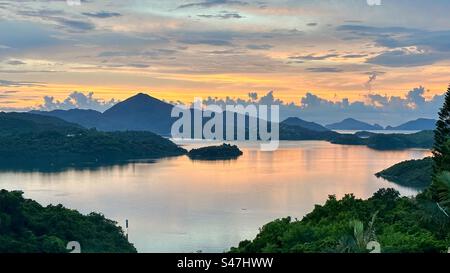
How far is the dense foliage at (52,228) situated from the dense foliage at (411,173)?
170 ft

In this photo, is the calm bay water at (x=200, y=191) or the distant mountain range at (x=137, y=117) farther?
the distant mountain range at (x=137, y=117)

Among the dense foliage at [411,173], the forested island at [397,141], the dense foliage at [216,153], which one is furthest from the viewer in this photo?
the forested island at [397,141]

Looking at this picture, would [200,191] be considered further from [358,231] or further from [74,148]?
[358,231]

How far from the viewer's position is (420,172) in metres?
76.8

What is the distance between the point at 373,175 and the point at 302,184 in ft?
56.4

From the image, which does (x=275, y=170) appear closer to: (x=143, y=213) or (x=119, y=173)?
(x=119, y=173)

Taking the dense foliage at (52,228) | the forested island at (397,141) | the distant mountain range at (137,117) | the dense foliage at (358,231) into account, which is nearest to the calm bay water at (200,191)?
the dense foliage at (52,228)

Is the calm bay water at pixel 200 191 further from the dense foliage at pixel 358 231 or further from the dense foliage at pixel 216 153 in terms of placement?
the dense foliage at pixel 358 231

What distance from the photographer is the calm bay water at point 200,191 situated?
45.4 metres

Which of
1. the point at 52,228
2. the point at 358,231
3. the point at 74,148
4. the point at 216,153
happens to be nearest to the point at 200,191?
the point at 52,228

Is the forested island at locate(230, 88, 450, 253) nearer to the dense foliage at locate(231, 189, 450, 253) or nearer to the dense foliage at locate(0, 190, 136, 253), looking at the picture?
the dense foliage at locate(231, 189, 450, 253)

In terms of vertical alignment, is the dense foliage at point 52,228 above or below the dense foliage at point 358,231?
below

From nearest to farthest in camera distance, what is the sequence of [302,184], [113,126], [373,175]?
[302,184] < [373,175] < [113,126]
